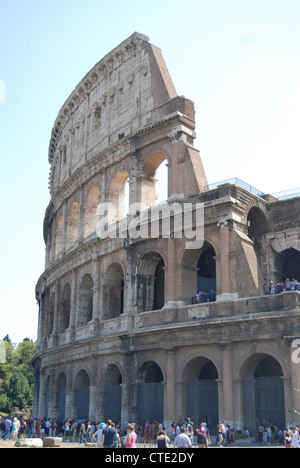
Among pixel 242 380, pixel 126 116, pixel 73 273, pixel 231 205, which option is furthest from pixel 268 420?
pixel 126 116

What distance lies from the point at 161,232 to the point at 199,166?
321cm

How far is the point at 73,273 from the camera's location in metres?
28.8

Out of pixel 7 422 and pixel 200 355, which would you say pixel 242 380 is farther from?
pixel 7 422

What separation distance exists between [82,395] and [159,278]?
636 centimetres

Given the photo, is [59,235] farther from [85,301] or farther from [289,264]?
[289,264]

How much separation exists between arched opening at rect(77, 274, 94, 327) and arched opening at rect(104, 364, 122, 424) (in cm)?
388

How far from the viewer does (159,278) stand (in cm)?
2558

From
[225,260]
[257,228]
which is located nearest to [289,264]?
[257,228]

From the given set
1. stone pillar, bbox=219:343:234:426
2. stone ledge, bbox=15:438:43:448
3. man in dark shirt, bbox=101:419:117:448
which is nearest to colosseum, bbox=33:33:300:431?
stone pillar, bbox=219:343:234:426

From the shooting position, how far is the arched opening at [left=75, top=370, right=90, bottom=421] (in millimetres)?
25500

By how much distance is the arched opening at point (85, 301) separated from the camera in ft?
92.2

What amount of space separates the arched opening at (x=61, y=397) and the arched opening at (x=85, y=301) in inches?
136

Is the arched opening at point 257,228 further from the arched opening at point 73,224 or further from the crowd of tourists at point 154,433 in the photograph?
the arched opening at point 73,224

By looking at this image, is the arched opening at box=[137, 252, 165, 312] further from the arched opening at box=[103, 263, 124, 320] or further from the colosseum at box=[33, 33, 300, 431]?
the arched opening at box=[103, 263, 124, 320]
